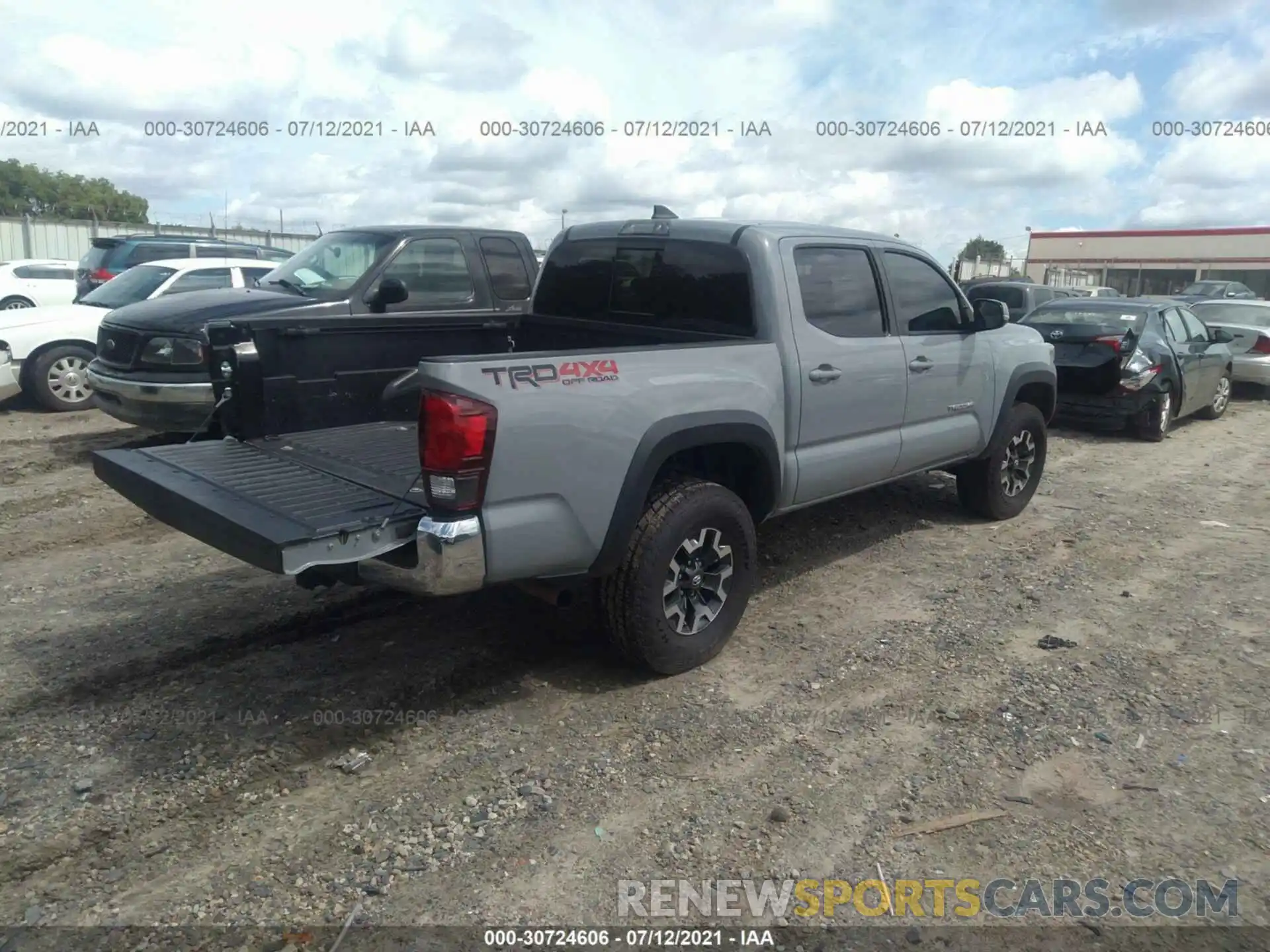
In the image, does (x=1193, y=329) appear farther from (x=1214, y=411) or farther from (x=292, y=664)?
(x=292, y=664)

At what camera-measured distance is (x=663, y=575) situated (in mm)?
3926

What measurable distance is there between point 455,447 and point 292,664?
1.69 meters

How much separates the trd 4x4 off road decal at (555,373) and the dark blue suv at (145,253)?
12.1 meters

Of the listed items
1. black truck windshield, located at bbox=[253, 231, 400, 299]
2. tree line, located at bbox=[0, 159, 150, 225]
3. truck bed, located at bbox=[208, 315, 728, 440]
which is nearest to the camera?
truck bed, located at bbox=[208, 315, 728, 440]

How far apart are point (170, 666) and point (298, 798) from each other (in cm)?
132

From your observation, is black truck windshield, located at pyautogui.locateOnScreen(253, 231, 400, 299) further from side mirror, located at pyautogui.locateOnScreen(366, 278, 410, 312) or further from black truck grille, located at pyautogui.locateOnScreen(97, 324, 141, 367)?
black truck grille, located at pyautogui.locateOnScreen(97, 324, 141, 367)

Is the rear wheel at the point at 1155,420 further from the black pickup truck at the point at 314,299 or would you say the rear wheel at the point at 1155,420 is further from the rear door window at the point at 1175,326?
the black pickup truck at the point at 314,299

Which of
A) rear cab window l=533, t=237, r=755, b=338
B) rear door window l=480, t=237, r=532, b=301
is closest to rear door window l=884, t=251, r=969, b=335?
rear cab window l=533, t=237, r=755, b=338

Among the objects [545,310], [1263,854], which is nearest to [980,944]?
[1263,854]

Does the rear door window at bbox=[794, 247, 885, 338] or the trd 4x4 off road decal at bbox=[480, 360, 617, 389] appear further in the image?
the rear door window at bbox=[794, 247, 885, 338]

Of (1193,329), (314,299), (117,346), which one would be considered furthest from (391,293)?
(1193,329)

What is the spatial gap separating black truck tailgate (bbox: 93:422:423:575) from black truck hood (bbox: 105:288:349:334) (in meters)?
3.00

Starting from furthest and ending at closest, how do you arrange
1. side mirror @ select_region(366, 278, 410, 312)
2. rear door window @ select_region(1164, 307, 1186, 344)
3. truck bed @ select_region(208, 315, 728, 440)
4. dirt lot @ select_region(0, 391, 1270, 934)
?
rear door window @ select_region(1164, 307, 1186, 344)
side mirror @ select_region(366, 278, 410, 312)
truck bed @ select_region(208, 315, 728, 440)
dirt lot @ select_region(0, 391, 1270, 934)

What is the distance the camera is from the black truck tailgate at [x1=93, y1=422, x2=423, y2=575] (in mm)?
3156
